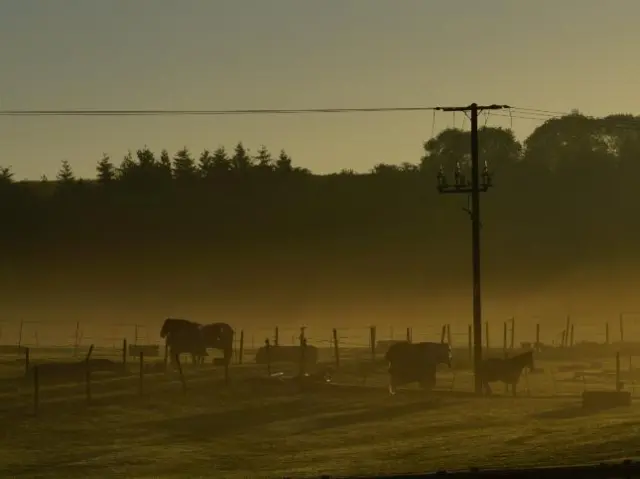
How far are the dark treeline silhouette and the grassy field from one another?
68.9m

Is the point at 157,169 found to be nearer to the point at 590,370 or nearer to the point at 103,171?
the point at 103,171

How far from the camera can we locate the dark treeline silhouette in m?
124

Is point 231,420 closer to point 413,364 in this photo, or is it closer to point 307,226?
point 413,364

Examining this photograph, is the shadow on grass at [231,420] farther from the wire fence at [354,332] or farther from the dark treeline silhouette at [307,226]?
the dark treeline silhouette at [307,226]

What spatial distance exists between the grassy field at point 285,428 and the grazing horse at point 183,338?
292cm

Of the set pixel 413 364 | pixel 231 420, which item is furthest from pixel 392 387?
pixel 231 420

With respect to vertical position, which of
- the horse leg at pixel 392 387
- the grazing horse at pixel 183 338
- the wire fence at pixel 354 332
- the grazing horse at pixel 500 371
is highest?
the wire fence at pixel 354 332

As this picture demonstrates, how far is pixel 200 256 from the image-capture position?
5310 inches

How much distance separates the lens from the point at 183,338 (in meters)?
51.0

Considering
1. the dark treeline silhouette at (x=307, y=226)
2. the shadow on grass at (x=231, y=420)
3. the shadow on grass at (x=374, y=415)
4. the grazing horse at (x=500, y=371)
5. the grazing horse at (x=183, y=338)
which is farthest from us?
the dark treeline silhouette at (x=307, y=226)

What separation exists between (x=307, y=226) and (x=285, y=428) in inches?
4278

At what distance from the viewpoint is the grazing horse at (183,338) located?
5066 cm

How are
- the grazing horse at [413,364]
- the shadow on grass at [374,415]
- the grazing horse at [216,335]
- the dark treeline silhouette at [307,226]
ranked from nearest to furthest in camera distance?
the shadow on grass at [374,415], the grazing horse at [413,364], the grazing horse at [216,335], the dark treeline silhouette at [307,226]

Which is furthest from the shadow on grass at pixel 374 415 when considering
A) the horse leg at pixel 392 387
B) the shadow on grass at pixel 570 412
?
the shadow on grass at pixel 570 412
